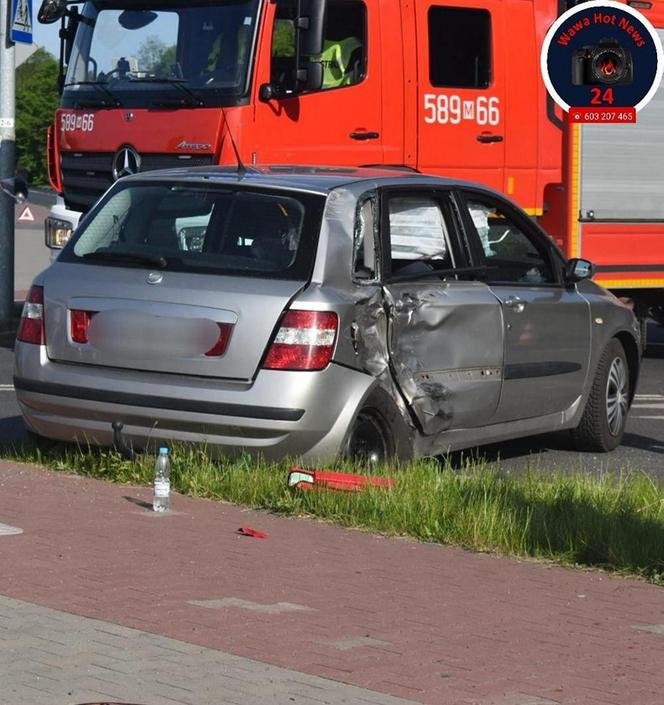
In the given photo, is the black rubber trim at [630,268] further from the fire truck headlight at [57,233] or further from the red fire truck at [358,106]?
the fire truck headlight at [57,233]

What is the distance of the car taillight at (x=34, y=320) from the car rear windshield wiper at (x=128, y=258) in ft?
1.01

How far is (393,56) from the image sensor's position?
46.0 feet

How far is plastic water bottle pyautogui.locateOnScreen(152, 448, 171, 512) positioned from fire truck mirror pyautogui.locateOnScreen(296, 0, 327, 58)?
19.3ft

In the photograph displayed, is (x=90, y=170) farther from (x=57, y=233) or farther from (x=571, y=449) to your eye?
(x=571, y=449)

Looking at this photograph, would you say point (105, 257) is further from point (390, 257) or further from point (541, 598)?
point (541, 598)

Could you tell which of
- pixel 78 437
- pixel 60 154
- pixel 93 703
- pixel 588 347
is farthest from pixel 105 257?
pixel 60 154

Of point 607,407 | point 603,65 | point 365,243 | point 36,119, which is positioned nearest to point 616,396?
point 607,407

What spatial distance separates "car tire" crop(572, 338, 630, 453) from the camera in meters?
10.6

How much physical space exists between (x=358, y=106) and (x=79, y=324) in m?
5.69

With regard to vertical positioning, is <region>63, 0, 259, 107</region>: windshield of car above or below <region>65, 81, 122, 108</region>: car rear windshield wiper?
above

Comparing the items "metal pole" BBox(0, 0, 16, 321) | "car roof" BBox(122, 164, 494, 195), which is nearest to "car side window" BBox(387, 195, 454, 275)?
"car roof" BBox(122, 164, 494, 195)

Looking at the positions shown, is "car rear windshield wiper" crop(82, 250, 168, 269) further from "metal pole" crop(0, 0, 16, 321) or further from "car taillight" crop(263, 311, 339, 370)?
"metal pole" crop(0, 0, 16, 321)

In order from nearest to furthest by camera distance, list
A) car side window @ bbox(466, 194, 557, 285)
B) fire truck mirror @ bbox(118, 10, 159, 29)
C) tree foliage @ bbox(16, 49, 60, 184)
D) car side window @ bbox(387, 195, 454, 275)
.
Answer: car side window @ bbox(387, 195, 454, 275) → car side window @ bbox(466, 194, 557, 285) → fire truck mirror @ bbox(118, 10, 159, 29) → tree foliage @ bbox(16, 49, 60, 184)

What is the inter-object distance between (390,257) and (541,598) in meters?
2.80
